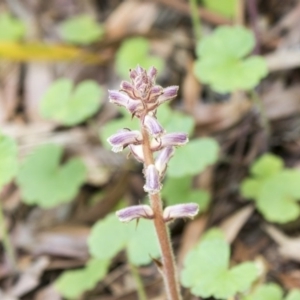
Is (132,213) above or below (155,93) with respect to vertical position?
below

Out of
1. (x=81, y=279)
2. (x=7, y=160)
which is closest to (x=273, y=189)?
(x=81, y=279)

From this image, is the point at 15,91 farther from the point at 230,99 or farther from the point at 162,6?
the point at 230,99

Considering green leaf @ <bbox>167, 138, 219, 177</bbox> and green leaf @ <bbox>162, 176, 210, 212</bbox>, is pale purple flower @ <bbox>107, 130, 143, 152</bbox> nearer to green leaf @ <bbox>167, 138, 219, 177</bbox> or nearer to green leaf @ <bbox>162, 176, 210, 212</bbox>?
green leaf @ <bbox>167, 138, 219, 177</bbox>

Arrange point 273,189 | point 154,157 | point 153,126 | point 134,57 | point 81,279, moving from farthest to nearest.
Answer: point 134,57, point 273,189, point 81,279, point 154,157, point 153,126

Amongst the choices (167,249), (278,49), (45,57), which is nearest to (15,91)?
(45,57)

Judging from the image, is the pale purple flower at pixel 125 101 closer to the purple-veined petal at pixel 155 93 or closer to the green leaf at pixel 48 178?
the purple-veined petal at pixel 155 93

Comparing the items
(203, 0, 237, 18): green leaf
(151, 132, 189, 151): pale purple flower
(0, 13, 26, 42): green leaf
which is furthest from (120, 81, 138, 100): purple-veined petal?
(0, 13, 26, 42): green leaf

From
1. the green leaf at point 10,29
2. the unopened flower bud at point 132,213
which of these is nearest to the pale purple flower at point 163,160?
the unopened flower bud at point 132,213

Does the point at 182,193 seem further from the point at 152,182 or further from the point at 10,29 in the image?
the point at 10,29
